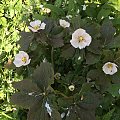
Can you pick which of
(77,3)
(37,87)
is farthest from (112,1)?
(37,87)

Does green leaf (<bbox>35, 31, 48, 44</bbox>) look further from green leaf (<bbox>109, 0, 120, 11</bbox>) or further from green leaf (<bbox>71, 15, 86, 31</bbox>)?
green leaf (<bbox>109, 0, 120, 11</bbox>)

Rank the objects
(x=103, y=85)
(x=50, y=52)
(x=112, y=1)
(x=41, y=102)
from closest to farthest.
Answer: (x=41, y=102) → (x=103, y=85) → (x=50, y=52) → (x=112, y=1)

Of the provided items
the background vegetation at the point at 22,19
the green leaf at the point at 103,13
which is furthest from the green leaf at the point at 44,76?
the green leaf at the point at 103,13

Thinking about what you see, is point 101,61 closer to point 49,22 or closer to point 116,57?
point 116,57

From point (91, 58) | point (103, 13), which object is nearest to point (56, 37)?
point (91, 58)

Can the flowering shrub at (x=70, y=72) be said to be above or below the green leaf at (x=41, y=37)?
below

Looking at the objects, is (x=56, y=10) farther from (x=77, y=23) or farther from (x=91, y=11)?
(x=77, y=23)

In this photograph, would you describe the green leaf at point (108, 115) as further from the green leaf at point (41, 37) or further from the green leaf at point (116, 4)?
the green leaf at point (116, 4)

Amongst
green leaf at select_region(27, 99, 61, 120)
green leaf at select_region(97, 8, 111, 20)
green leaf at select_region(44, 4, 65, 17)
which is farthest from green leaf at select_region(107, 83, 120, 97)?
green leaf at select_region(44, 4, 65, 17)
